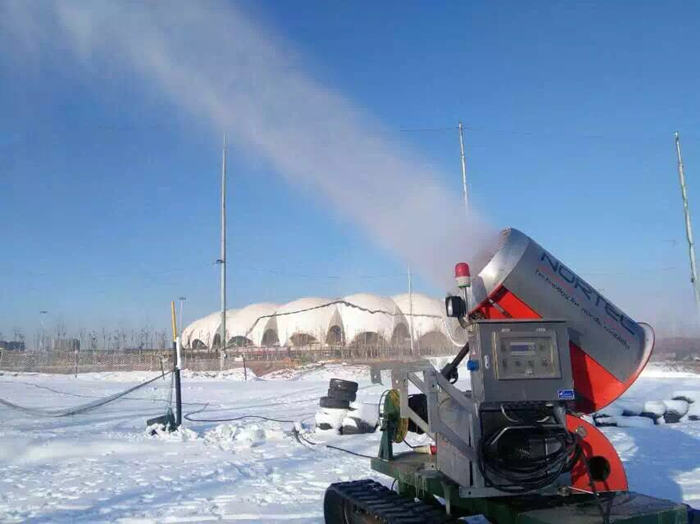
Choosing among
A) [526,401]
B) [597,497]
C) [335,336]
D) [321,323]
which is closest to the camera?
[597,497]

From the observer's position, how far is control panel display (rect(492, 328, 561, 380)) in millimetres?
4715

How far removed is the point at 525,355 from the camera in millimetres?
4785

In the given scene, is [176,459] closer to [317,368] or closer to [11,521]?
[11,521]

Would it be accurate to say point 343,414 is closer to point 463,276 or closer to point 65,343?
point 463,276

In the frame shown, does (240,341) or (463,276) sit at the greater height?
(240,341)

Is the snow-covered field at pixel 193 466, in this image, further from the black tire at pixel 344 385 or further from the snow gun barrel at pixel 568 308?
the snow gun barrel at pixel 568 308

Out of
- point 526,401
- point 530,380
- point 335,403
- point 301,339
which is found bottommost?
point 335,403

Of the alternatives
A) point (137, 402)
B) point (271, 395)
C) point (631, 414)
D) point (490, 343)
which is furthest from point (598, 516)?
point (271, 395)

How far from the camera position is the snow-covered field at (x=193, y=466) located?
8.38m

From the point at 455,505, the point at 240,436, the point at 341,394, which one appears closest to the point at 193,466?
the point at 240,436

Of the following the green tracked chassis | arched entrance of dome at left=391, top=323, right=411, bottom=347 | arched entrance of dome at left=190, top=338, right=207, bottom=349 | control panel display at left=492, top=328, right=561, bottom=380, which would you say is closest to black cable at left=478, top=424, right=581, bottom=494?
the green tracked chassis

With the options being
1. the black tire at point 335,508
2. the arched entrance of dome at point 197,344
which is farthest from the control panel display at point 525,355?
the arched entrance of dome at point 197,344

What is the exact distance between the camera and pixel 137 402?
22.1m

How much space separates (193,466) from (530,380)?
800 cm
